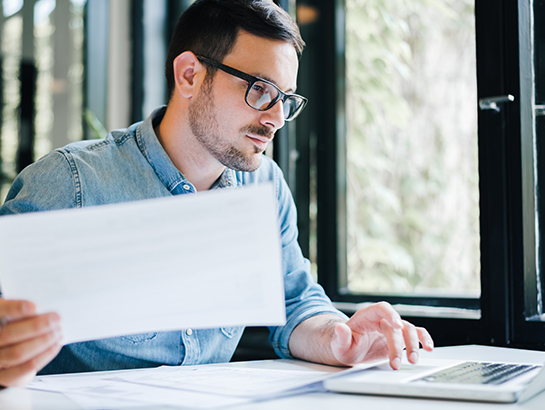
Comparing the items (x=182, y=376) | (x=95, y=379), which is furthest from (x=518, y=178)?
(x=95, y=379)

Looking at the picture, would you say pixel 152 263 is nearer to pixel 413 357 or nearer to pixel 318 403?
pixel 318 403

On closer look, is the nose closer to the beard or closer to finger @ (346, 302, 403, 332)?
the beard

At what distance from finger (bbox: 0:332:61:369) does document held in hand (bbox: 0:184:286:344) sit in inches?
0.8

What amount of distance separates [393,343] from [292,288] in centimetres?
45

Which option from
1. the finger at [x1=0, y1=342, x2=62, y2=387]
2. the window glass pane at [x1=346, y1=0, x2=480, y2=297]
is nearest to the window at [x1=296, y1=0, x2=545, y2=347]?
the window glass pane at [x1=346, y1=0, x2=480, y2=297]

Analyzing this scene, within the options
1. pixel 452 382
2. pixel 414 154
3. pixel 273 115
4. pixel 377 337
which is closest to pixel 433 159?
pixel 414 154

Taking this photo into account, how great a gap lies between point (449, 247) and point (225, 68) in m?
1.39

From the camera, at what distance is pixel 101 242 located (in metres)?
0.64

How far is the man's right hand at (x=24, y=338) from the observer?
2.14 feet

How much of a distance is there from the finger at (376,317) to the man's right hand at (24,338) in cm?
48

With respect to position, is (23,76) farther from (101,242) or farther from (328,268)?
(101,242)

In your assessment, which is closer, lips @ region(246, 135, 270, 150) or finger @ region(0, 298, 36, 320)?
finger @ region(0, 298, 36, 320)

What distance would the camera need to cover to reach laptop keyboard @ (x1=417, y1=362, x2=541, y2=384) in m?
0.71

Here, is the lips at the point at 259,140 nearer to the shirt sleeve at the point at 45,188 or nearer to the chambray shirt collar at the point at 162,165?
the chambray shirt collar at the point at 162,165
